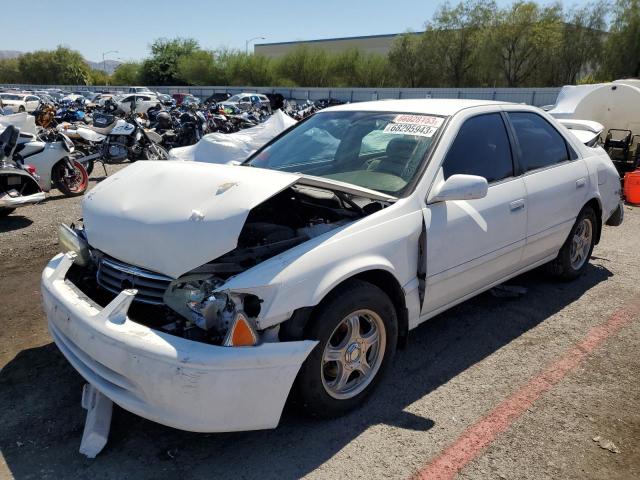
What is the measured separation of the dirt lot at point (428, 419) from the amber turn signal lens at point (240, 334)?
0.67 metres

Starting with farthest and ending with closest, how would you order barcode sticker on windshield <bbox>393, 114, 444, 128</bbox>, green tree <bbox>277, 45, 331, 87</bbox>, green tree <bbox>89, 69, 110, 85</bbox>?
1. green tree <bbox>89, 69, 110, 85</bbox>
2. green tree <bbox>277, 45, 331, 87</bbox>
3. barcode sticker on windshield <bbox>393, 114, 444, 128</bbox>

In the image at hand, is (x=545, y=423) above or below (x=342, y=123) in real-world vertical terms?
below

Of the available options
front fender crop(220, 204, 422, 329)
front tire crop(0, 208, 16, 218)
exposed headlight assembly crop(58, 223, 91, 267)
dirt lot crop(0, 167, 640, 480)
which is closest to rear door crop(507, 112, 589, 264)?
dirt lot crop(0, 167, 640, 480)

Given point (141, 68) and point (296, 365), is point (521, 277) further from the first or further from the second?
point (141, 68)

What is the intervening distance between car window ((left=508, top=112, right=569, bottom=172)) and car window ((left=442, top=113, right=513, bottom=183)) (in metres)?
0.21

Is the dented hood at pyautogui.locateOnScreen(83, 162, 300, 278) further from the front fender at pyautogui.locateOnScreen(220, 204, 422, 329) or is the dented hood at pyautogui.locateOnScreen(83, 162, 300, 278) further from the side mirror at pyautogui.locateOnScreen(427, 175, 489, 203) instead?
the side mirror at pyautogui.locateOnScreen(427, 175, 489, 203)

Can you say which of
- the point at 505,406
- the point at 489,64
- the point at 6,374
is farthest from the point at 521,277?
the point at 489,64

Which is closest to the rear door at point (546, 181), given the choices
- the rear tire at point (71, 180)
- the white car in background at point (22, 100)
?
the rear tire at point (71, 180)

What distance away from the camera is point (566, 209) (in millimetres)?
4375

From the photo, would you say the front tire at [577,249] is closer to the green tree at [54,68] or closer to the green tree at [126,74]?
the green tree at [126,74]

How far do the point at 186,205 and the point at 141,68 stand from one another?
283ft

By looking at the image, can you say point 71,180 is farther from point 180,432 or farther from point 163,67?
point 163,67

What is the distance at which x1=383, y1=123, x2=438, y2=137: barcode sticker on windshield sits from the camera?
11.4 ft

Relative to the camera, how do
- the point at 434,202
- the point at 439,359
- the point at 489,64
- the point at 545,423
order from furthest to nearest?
the point at 489,64
the point at 439,359
the point at 434,202
the point at 545,423
